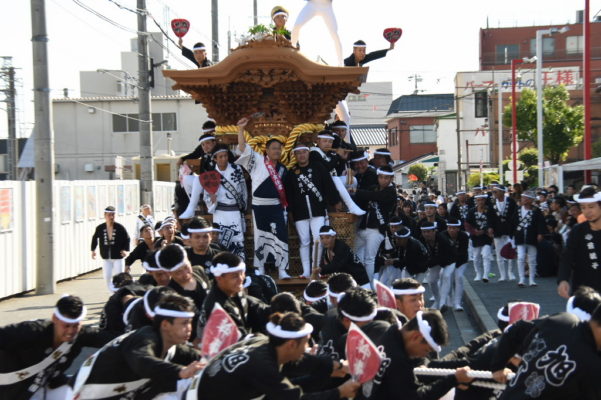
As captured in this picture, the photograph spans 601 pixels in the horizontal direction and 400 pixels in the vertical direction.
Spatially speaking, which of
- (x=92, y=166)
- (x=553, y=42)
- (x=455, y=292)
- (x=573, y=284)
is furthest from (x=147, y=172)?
(x=553, y=42)

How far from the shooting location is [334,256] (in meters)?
9.79

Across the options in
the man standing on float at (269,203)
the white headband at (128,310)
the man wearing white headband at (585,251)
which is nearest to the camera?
the white headband at (128,310)

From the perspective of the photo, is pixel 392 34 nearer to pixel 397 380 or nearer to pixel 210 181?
pixel 210 181

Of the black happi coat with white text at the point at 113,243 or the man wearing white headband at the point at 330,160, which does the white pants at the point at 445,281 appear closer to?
the man wearing white headband at the point at 330,160

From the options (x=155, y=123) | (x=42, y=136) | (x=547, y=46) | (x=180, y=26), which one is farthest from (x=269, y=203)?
(x=547, y=46)

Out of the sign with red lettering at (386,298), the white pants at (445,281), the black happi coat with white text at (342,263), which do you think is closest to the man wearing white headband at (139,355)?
the sign with red lettering at (386,298)

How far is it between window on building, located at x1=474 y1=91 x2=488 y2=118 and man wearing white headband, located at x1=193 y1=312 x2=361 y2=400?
53.6m

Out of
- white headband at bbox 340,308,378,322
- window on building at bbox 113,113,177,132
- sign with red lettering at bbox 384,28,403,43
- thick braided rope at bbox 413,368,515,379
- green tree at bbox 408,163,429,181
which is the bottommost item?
thick braided rope at bbox 413,368,515,379

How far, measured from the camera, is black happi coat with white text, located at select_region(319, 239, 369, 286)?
9727mm

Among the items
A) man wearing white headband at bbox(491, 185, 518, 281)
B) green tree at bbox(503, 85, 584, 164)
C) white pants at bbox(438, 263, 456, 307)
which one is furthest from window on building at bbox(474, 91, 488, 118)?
white pants at bbox(438, 263, 456, 307)

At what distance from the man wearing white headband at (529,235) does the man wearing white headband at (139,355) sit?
11078 mm

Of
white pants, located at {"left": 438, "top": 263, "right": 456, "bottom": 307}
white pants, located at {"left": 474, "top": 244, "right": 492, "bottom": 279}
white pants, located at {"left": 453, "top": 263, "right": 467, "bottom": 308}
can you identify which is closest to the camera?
white pants, located at {"left": 438, "top": 263, "right": 456, "bottom": 307}

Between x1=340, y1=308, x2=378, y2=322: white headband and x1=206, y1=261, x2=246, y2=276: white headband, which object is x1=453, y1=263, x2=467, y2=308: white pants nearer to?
x1=206, y1=261, x2=246, y2=276: white headband

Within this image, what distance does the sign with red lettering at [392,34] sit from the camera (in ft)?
40.2
